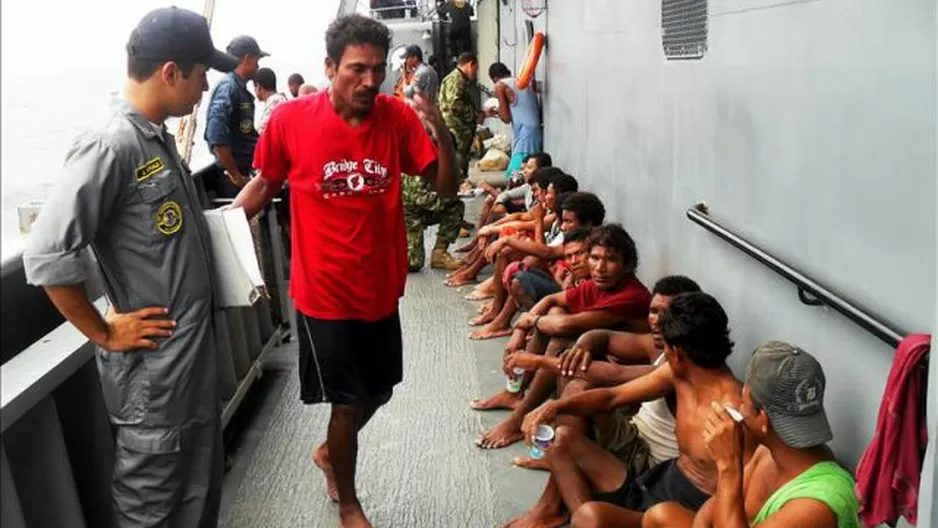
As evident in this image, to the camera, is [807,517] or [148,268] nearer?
[807,517]

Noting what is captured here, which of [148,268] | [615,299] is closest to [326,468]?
[615,299]

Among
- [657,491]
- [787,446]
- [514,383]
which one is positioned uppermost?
[787,446]

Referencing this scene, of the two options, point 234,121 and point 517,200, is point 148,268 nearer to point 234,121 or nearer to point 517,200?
point 234,121

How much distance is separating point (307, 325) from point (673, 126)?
1.75m

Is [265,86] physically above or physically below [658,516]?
above

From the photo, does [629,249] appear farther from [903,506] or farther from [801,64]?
[903,506]

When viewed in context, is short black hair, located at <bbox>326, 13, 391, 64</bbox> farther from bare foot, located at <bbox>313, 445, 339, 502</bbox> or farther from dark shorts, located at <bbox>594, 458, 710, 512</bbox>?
dark shorts, located at <bbox>594, 458, 710, 512</bbox>

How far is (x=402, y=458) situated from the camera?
346 cm

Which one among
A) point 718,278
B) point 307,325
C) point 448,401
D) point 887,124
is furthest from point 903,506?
point 448,401

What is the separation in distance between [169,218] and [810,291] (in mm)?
1568

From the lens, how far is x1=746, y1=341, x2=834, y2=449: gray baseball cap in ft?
6.15

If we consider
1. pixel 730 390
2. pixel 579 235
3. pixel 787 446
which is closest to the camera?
pixel 787 446

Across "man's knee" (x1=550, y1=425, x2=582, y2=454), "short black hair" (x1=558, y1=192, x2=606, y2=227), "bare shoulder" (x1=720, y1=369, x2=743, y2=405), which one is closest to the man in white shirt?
"short black hair" (x1=558, y1=192, x2=606, y2=227)

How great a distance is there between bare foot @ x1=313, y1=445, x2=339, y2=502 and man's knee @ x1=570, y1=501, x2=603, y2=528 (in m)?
0.93
